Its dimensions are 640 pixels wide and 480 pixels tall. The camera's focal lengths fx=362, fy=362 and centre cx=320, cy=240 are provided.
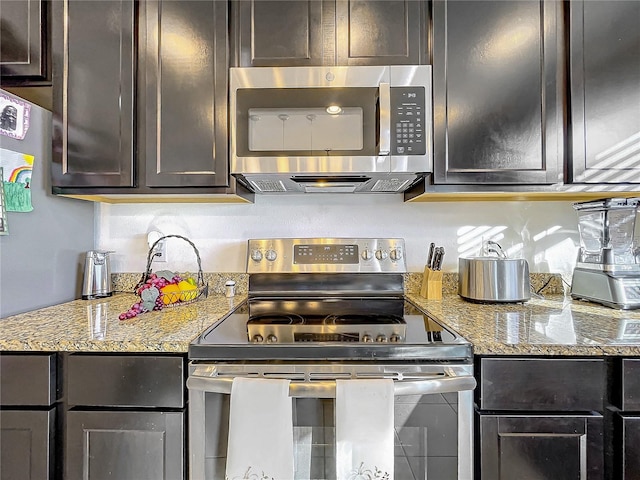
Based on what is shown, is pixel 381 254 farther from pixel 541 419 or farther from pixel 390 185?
pixel 541 419

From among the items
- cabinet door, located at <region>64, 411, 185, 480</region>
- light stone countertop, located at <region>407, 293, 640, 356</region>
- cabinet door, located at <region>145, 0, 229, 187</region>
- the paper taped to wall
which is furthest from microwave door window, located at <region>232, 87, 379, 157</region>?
cabinet door, located at <region>64, 411, 185, 480</region>

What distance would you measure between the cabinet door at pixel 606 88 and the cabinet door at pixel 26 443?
2003mm

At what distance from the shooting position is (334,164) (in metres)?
1.35

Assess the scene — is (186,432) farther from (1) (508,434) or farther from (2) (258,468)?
(1) (508,434)

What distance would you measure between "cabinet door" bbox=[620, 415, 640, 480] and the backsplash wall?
919 mm

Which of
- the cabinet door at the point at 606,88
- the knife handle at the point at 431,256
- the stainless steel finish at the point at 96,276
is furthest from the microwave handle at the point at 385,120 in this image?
the stainless steel finish at the point at 96,276

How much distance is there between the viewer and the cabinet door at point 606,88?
138cm

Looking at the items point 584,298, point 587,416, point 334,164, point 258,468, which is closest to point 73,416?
point 258,468

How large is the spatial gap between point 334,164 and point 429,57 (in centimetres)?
58

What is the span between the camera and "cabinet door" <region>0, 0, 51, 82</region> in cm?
148

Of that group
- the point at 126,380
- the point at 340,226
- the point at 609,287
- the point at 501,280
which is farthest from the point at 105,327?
the point at 609,287

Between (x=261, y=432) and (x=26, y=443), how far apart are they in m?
0.68

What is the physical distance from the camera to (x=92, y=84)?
1444 mm

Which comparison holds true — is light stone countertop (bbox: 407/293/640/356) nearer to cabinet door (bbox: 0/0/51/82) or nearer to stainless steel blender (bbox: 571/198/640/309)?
stainless steel blender (bbox: 571/198/640/309)
